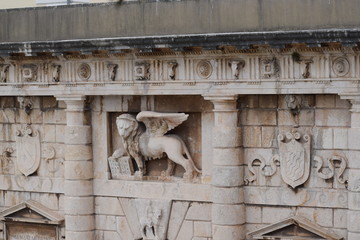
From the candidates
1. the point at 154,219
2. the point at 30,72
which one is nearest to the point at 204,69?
the point at 154,219

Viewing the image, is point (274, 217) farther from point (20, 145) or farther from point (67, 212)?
point (20, 145)

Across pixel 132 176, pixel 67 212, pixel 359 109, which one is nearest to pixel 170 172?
pixel 132 176

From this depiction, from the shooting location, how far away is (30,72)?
21594mm

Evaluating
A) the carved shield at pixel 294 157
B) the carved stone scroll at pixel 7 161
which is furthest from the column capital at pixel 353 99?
the carved stone scroll at pixel 7 161

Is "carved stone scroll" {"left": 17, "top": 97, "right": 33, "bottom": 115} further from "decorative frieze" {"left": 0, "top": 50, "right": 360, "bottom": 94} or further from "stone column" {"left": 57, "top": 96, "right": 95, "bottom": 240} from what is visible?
"stone column" {"left": 57, "top": 96, "right": 95, "bottom": 240}

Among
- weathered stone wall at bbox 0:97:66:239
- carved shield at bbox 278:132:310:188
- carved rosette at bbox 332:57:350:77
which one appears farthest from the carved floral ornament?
weathered stone wall at bbox 0:97:66:239

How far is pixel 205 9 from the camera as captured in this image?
19.8 meters

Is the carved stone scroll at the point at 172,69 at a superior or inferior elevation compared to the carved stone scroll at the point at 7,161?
superior

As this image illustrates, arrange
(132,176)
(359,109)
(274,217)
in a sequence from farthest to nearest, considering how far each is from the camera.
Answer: (132,176) < (274,217) < (359,109)

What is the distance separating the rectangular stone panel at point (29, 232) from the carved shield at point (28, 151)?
3.56 ft

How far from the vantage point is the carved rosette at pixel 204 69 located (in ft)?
64.6

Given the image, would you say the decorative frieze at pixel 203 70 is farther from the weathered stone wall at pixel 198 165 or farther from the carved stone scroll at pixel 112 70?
the weathered stone wall at pixel 198 165

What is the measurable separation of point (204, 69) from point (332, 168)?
2889 millimetres

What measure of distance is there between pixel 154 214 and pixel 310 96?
386 cm
